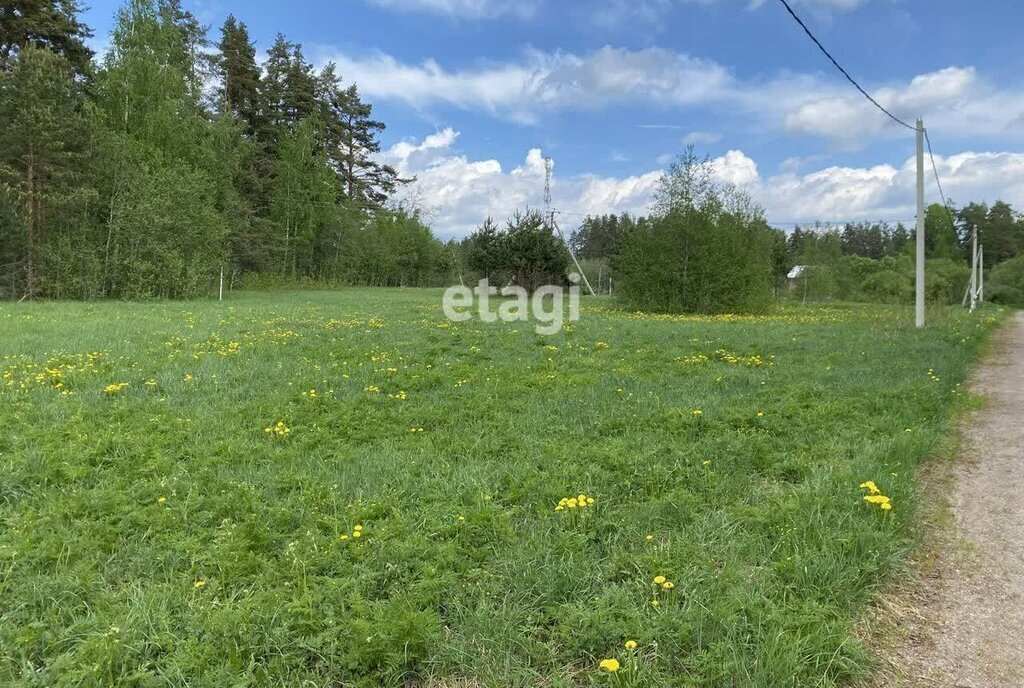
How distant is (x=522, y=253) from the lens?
101 feet

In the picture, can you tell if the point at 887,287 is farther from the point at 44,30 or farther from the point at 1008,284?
the point at 44,30

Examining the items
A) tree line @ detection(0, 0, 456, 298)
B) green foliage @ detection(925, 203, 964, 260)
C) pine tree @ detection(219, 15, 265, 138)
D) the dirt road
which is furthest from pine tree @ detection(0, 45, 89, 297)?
green foliage @ detection(925, 203, 964, 260)

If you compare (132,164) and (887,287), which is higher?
(132,164)

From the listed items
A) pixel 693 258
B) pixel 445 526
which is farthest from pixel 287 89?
pixel 445 526

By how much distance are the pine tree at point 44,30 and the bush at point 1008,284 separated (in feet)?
194

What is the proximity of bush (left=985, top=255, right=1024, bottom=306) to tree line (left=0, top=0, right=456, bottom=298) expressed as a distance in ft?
166

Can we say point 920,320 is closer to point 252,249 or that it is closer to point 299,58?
point 252,249

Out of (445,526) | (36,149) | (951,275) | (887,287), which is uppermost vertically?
(36,149)

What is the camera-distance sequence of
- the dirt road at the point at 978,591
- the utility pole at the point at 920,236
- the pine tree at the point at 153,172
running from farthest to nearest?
the pine tree at the point at 153,172 → the utility pole at the point at 920,236 → the dirt road at the point at 978,591

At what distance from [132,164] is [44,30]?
5.69m

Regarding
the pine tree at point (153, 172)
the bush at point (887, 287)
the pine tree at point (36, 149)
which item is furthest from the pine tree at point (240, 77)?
the bush at point (887, 287)

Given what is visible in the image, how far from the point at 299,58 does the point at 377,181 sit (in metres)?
10.9

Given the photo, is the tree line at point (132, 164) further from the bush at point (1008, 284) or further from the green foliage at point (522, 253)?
the bush at point (1008, 284)

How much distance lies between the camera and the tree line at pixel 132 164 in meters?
20.0
